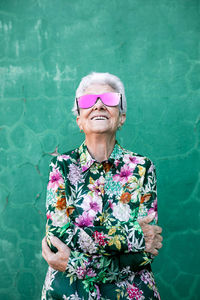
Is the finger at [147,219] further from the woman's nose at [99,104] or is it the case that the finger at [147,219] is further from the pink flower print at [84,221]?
the woman's nose at [99,104]

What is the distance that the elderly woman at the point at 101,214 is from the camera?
1597 mm

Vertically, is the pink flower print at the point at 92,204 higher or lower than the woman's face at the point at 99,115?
lower

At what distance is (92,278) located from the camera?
1.61 m

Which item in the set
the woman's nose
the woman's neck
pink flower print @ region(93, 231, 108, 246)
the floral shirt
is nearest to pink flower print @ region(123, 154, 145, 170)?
the floral shirt

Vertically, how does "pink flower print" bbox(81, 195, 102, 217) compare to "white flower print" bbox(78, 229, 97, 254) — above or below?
above

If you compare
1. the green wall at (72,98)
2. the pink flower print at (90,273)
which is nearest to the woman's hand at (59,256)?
the pink flower print at (90,273)

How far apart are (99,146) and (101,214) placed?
1.47ft

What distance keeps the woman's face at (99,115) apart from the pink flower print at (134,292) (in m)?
0.95

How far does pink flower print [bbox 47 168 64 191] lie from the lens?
Result: 5.82 ft

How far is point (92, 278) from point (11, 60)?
215 centimetres

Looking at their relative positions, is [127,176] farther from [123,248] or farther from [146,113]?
[146,113]

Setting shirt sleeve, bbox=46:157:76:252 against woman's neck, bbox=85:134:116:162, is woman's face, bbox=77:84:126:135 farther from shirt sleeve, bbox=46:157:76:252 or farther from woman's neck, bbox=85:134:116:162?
shirt sleeve, bbox=46:157:76:252

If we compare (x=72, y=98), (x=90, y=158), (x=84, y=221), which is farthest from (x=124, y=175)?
(x=72, y=98)

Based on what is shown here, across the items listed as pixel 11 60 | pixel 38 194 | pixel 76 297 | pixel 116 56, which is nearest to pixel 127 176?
pixel 76 297
